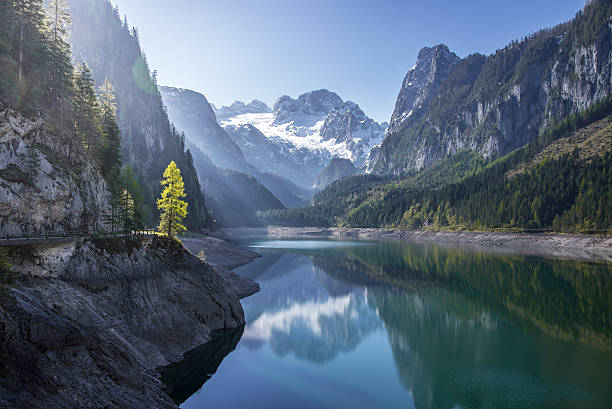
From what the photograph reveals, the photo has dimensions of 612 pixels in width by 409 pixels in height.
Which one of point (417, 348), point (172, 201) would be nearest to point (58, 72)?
point (172, 201)

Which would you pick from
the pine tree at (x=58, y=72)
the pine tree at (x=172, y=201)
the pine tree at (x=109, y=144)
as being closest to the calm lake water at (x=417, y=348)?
the pine tree at (x=172, y=201)

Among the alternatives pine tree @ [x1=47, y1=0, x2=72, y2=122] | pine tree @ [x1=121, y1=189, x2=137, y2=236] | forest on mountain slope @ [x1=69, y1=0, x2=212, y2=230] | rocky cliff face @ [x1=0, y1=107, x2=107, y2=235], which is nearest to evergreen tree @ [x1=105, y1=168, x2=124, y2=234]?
pine tree @ [x1=121, y1=189, x2=137, y2=236]

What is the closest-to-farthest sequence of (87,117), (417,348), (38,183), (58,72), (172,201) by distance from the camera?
(38,183) → (417,348) → (58,72) → (172,201) → (87,117)

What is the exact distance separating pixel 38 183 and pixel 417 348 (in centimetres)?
3905

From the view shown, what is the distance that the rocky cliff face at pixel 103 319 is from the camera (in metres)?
15.2

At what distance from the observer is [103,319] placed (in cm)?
2567

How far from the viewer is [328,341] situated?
41.9 metres

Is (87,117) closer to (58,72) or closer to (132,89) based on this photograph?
(58,72)

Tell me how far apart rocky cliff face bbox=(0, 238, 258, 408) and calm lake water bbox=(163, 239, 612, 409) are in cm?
345

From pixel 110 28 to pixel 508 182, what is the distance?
684 feet

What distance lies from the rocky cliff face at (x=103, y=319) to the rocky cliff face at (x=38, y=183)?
5289 millimetres

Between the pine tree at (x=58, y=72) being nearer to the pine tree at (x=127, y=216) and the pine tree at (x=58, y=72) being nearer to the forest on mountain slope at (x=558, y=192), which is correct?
the pine tree at (x=127, y=216)

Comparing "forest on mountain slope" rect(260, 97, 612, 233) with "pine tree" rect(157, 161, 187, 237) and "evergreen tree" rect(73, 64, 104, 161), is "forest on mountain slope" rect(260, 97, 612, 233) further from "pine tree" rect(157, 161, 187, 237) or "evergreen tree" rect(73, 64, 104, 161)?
"evergreen tree" rect(73, 64, 104, 161)

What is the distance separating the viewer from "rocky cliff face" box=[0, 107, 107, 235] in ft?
91.1
